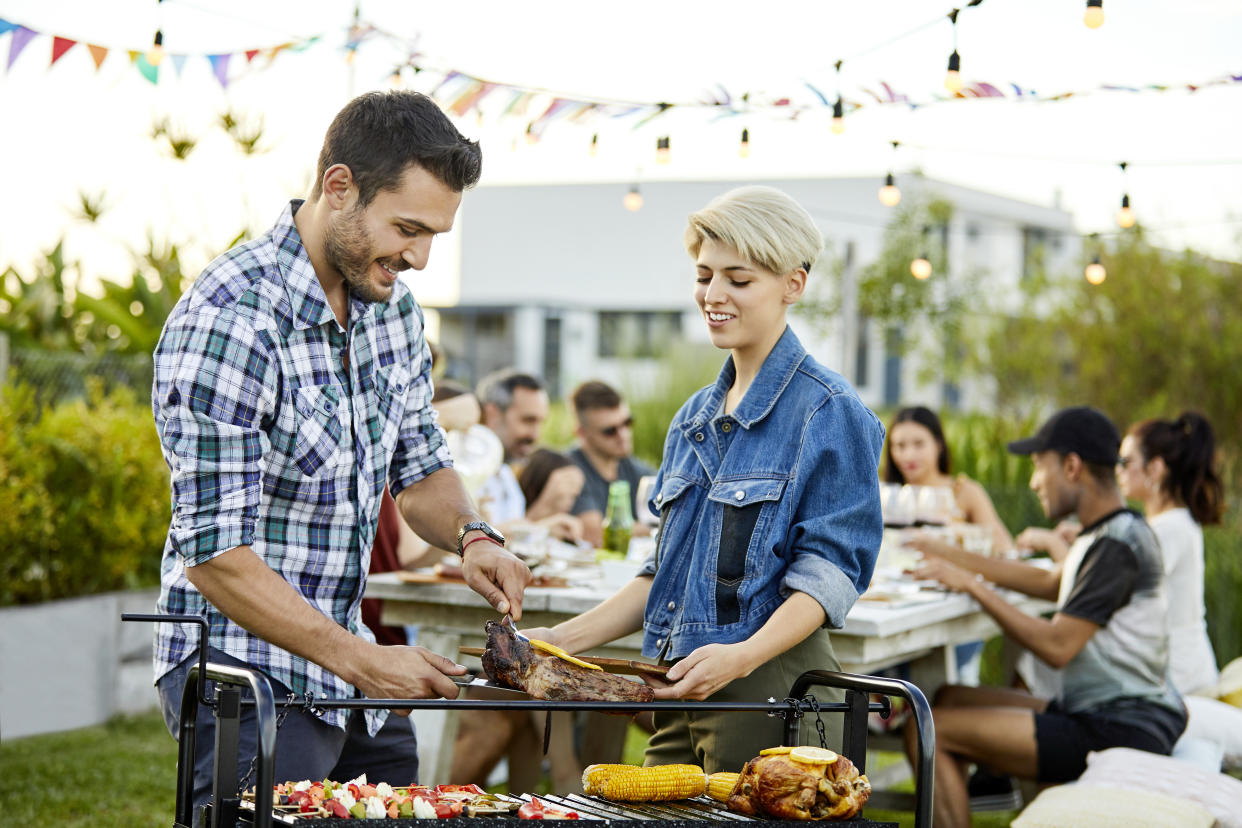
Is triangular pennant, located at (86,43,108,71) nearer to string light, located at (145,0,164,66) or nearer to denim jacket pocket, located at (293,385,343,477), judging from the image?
string light, located at (145,0,164,66)

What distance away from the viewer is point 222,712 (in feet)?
6.14

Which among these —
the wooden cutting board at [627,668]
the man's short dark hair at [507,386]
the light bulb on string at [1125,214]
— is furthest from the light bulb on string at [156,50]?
the light bulb on string at [1125,214]

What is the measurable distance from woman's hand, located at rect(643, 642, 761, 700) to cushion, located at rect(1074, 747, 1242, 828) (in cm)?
196

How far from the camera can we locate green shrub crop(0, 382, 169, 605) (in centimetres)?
649

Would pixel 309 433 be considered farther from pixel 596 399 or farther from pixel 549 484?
pixel 596 399

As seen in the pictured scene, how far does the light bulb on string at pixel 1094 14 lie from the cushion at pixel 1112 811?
7.78ft

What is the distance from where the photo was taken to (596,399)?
6.73m

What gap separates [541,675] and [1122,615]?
118 inches

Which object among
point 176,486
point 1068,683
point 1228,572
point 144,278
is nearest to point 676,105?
point 1068,683

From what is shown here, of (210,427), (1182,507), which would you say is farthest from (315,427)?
(1182,507)

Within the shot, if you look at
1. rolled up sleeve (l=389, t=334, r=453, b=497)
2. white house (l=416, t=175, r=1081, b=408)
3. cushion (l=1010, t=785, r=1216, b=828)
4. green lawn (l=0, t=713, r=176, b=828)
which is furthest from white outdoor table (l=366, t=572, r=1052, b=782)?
white house (l=416, t=175, r=1081, b=408)

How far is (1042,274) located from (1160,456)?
12133 mm

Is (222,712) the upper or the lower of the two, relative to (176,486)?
lower

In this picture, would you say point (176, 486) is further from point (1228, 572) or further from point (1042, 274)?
point (1042, 274)
